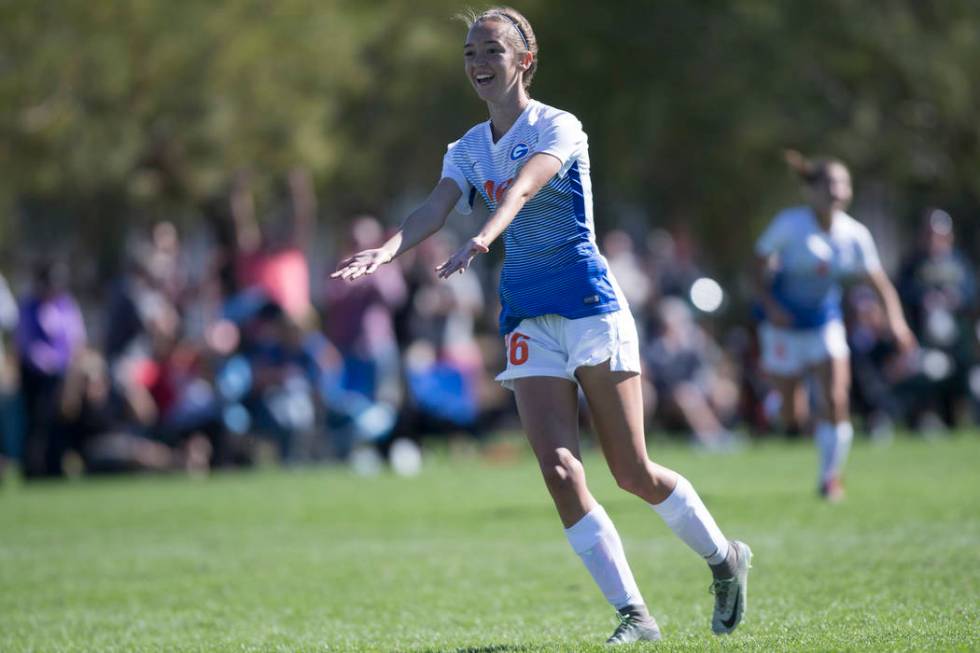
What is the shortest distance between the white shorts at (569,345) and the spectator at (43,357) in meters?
12.1

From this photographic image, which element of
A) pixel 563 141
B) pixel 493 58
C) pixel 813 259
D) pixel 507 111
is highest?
pixel 493 58

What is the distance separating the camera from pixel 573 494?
21.1 feet

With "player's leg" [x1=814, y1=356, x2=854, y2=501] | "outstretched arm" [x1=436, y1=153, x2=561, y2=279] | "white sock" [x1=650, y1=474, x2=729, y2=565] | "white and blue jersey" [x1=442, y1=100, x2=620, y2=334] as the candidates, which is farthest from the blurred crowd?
"outstretched arm" [x1=436, y1=153, x2=561, y2=279]

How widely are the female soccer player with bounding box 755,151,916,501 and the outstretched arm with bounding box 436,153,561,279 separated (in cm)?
613

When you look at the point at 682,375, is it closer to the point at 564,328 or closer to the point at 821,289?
the point at 821,289

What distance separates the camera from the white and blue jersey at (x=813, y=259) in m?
12.5

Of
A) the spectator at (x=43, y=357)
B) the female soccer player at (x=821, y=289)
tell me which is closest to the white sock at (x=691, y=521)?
the female soccer player at (x=821, y=289)

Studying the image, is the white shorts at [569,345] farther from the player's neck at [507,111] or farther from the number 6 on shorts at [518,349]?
the player's neck at [507,111]

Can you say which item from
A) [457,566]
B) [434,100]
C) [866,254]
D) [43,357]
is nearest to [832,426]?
[866,254]

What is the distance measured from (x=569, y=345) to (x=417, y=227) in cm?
79

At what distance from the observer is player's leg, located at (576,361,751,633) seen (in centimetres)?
642

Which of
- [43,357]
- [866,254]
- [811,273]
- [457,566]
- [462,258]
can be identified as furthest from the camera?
[43,357]

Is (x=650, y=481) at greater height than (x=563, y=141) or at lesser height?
lesser

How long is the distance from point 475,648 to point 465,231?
1502 inches
